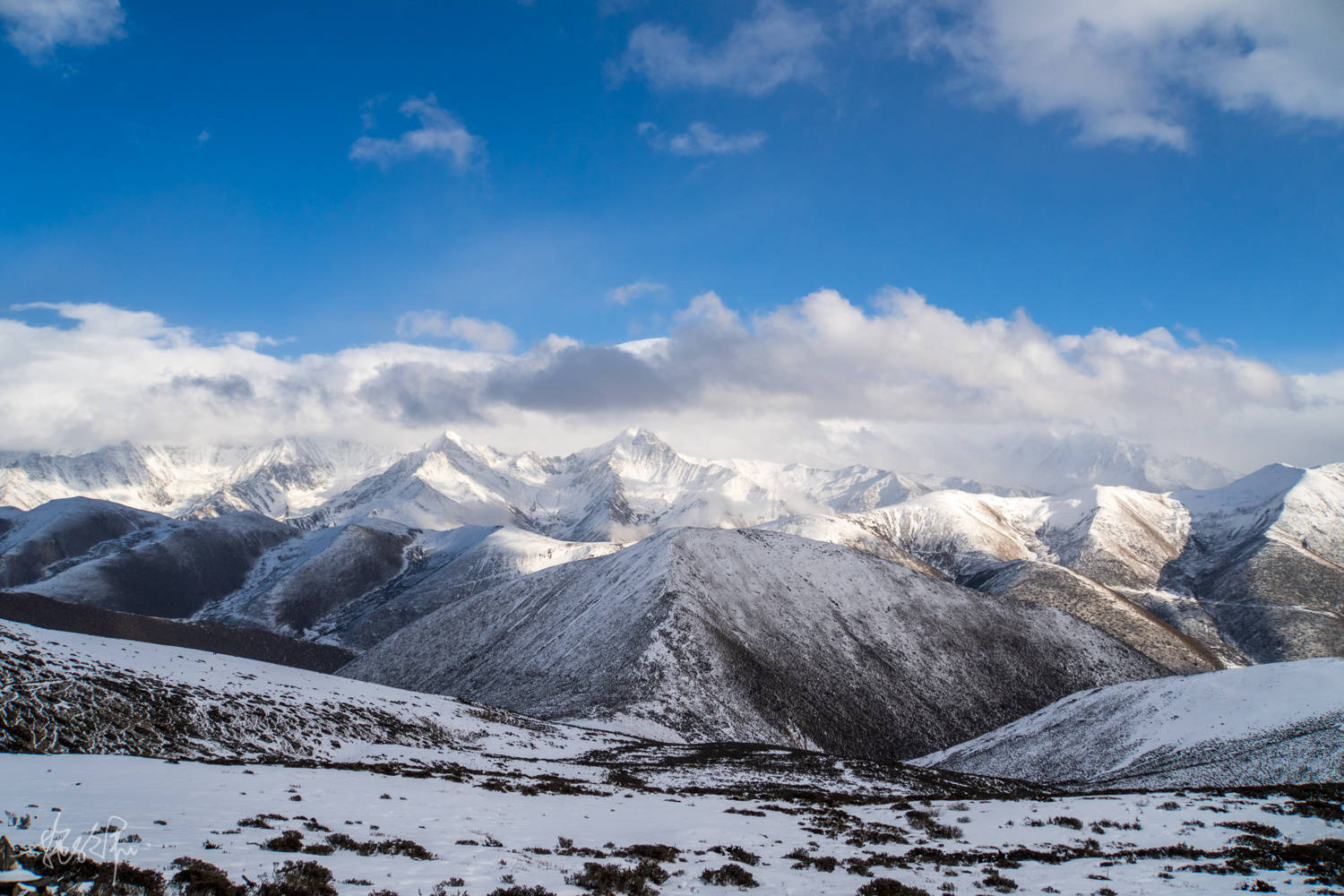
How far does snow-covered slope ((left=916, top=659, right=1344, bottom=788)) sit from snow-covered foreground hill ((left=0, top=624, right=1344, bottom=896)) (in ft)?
63.9

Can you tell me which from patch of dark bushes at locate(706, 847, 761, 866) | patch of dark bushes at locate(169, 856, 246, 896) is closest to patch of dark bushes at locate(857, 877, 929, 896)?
patch of dark bushes at locate(706, 847, 761, 866)

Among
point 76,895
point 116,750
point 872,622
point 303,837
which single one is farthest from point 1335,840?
point 872,622

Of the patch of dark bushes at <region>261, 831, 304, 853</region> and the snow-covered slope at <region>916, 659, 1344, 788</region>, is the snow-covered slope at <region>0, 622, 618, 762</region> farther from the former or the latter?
the snow-covered slope at <region>916, 659, 1344, 788</region>

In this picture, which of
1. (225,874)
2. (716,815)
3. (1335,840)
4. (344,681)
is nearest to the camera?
(225,874)

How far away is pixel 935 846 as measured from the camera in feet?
87.3

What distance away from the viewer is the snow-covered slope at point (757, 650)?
341ft

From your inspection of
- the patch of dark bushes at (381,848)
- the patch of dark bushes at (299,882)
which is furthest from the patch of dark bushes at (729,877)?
the patch of dark bushes at (299,882)

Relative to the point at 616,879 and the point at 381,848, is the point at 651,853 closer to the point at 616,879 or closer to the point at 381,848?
the point at 616,879

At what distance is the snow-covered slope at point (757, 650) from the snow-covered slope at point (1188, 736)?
25.2m

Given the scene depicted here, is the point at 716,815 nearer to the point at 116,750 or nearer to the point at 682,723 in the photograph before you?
the point at 116,750

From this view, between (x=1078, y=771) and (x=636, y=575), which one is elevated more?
(x=636, y=575)

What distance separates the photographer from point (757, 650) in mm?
117562

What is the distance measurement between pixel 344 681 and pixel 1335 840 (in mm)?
64979

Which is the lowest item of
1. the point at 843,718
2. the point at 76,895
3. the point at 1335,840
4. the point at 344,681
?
the point at 843,718
